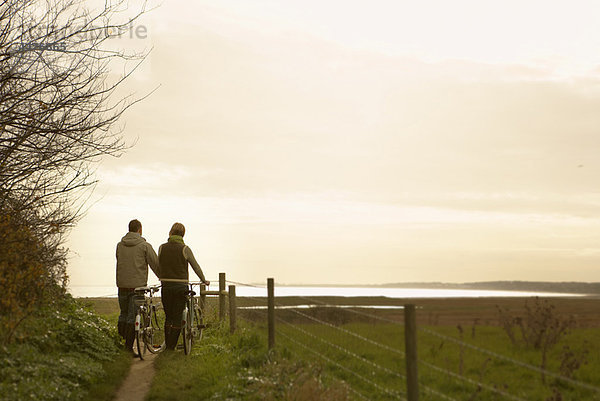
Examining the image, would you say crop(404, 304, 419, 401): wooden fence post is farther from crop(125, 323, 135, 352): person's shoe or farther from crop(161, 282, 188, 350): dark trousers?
crop(125, 323, 135, 352): person's shoe

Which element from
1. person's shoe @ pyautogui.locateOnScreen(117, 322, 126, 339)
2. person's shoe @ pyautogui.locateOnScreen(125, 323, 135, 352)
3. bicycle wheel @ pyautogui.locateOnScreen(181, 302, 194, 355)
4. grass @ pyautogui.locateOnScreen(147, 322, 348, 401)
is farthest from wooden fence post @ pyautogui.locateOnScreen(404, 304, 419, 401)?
person's shoe @ pyautogui.locateOnScreen(117, 322, 126, 339)

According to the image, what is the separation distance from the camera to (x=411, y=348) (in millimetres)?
6516

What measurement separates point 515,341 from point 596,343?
4.88 feet

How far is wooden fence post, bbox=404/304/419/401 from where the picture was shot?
254 inches

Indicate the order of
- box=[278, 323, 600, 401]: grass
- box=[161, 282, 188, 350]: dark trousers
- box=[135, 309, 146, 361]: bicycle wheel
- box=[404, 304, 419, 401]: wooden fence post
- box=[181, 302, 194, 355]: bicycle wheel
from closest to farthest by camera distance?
box=[404, 304, 419, 401]: wooden fence post → box=[278, 323, 600, 401]: grass → box=[135, 309, 146, 361]: bicycle wheel → box=[181, 302, 194, 355]: bicycle wheel → box=[161, 282, 188, 350]: dark trousers

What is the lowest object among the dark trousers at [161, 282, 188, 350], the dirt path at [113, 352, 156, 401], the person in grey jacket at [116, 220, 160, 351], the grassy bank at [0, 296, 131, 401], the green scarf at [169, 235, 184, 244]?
the dirt path at [113, 352, 156, 401]

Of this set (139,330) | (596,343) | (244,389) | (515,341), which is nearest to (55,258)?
(139,330)

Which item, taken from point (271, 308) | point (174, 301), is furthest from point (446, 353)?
point (174, 301)

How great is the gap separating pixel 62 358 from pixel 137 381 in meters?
1.28

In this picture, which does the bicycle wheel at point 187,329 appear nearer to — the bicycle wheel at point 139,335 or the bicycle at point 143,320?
the bicycle at point 143,320

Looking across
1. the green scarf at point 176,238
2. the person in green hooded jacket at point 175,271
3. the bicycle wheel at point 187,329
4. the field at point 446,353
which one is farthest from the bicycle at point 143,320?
the green scarf at point 176,238

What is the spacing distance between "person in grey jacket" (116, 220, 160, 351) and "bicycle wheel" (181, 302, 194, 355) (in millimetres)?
979

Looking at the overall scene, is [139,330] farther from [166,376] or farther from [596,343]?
[596,343]

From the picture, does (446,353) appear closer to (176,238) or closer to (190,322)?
(190,322)
